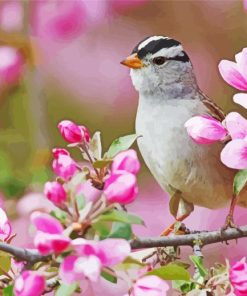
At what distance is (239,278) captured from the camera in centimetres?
133

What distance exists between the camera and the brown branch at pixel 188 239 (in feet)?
4.22

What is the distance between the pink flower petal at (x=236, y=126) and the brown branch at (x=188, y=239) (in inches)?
6.7

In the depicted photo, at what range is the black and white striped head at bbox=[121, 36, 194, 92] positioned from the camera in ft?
6.86

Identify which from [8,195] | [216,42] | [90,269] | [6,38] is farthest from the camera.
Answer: [216,42]

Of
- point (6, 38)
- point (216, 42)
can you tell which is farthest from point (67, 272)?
point (216, 42)

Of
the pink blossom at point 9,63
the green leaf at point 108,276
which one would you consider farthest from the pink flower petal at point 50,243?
the pink blossom at point 9,63

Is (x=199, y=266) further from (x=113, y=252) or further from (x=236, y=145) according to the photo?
(x=113, y=252)

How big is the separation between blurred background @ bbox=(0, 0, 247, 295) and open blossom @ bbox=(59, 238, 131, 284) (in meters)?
1.27

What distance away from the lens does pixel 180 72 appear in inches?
85.4

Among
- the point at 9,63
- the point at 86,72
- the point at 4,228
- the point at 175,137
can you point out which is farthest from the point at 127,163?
the point at 86,72

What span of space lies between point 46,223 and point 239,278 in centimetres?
32

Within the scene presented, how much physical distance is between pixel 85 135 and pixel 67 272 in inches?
11.7

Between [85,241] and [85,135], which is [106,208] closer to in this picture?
[85,241]

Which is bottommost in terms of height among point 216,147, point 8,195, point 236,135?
point 8,195
